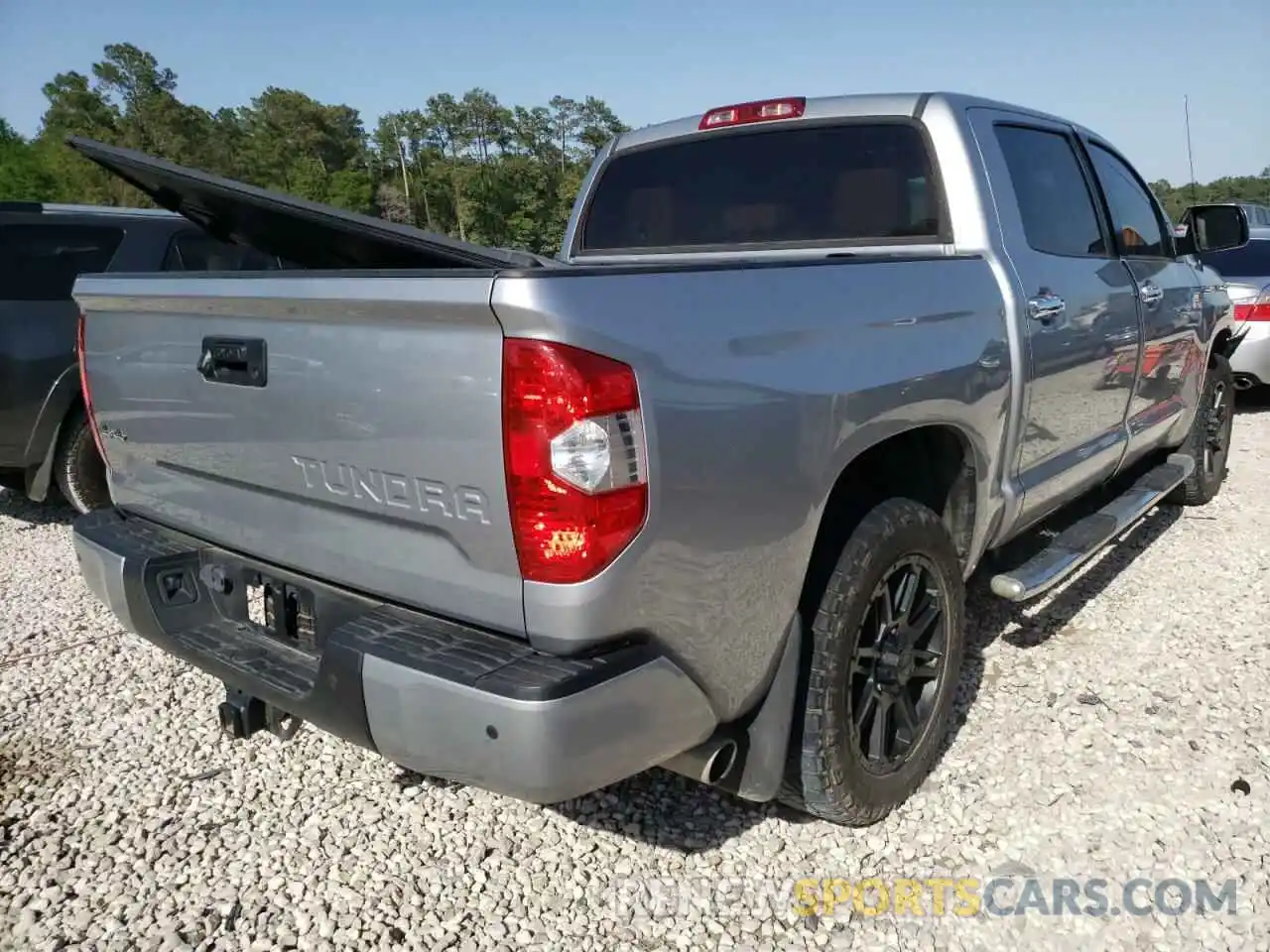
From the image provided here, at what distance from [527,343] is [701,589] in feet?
1.92

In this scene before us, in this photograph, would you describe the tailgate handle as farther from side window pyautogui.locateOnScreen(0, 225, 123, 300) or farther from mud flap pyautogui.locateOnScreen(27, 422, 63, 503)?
mud flap pyautogui.locateOnScreen(27, 422, 63, 503)

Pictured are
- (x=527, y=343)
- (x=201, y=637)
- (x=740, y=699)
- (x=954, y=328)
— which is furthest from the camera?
(x=954, y=328)

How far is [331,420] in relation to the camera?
1886mm

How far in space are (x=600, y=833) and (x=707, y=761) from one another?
690 mm

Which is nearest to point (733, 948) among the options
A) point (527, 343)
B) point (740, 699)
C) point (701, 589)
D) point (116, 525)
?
point (740, 699)

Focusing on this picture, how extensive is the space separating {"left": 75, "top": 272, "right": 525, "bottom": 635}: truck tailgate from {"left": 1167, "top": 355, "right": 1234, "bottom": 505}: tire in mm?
4782

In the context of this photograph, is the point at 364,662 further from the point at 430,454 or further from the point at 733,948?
the point at 733,948

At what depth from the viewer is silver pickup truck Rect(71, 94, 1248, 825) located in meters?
1.64

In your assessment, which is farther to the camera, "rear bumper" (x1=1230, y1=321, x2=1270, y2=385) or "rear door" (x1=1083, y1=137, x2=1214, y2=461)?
"rear bumper" (x1=1230, y1=321, x2=1270, y2=385)

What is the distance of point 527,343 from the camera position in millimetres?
1582

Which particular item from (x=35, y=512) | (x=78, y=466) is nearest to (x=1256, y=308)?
(x=78, y=466)

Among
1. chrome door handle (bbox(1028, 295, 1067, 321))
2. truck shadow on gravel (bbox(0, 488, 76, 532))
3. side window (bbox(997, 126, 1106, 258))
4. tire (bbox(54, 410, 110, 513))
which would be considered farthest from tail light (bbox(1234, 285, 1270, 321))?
truck shadow on gravel (bbox(0, 488, 76, 532))

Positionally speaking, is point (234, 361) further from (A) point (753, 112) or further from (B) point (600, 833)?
(A) point (753, 112)

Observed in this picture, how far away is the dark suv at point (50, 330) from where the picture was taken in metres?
4.98
